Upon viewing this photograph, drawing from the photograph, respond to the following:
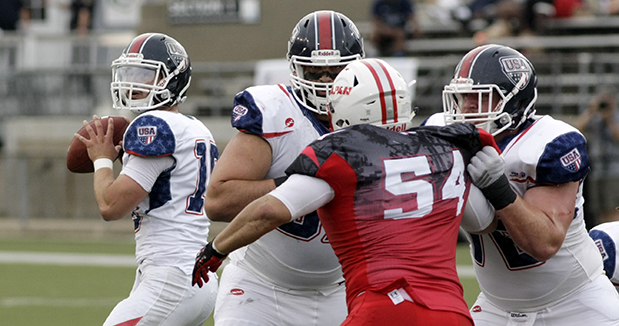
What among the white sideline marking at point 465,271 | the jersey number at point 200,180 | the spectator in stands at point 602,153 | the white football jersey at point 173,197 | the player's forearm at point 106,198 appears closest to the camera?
the player's forearm at point 106,198

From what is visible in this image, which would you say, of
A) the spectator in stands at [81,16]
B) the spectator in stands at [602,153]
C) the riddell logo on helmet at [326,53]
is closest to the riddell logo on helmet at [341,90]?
the riddell logo on helmet at [326,53]

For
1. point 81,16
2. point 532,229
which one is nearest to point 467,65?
point 532,229

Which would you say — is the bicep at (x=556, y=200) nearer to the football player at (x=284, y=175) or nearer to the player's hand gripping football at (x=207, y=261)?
the football player at (x=284, y=175)

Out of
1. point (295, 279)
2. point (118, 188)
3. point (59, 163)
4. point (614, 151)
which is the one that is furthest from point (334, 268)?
point (59, 163)

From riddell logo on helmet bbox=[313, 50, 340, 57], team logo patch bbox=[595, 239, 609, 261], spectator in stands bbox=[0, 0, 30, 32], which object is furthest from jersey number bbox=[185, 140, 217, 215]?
spectator in stands bbox=[0, 0, 30, 32]

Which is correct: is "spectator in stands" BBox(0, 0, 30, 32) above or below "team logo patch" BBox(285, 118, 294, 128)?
above

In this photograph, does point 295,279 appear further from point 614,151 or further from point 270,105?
point 614,151

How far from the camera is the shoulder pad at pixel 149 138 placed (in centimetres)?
384

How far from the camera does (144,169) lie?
3.86m

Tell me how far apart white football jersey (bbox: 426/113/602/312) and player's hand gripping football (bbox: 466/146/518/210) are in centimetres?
31

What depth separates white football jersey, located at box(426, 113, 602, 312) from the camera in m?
3.50

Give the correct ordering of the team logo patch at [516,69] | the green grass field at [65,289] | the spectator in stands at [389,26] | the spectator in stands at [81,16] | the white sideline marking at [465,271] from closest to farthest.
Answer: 1. the team logo patch at [516,69]
2. the green grass field at [65,289]
3. the white sideline marking at [465,271]
4. the spectator in stands at [389,26]
5. the spectator in stands at [81,16]

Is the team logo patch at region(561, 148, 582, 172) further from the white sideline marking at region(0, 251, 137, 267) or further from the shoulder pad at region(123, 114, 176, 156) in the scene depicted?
the white sideline marking at region(0, 251, 137, 267)

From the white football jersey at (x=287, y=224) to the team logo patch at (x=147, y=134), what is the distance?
0.40m
